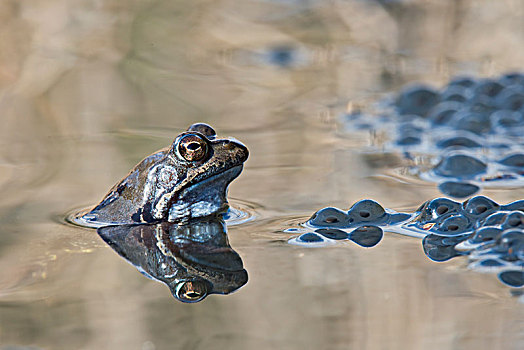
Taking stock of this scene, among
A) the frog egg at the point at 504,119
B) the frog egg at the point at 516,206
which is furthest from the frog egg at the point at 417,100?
the frog egg at the point at 516,206

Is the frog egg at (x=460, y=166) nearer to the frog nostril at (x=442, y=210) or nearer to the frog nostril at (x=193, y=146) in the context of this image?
the frog nostril at (x=442, y=210)

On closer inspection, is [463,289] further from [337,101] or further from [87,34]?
[87,34]

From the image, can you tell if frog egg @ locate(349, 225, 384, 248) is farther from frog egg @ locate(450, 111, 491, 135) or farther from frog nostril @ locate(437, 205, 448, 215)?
frog egg @ locate(450, 111, 491, 135)

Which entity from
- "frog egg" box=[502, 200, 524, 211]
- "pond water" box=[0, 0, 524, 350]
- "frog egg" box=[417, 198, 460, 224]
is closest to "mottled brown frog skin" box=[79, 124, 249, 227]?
"pond water" box=[0, 0, 524, 350]

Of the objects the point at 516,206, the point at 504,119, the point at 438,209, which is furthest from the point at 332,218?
the point at 504,119

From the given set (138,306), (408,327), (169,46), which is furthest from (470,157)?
(169,46)

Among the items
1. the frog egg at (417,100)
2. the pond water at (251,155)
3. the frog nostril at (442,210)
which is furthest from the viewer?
the frog egg at (417,100)
